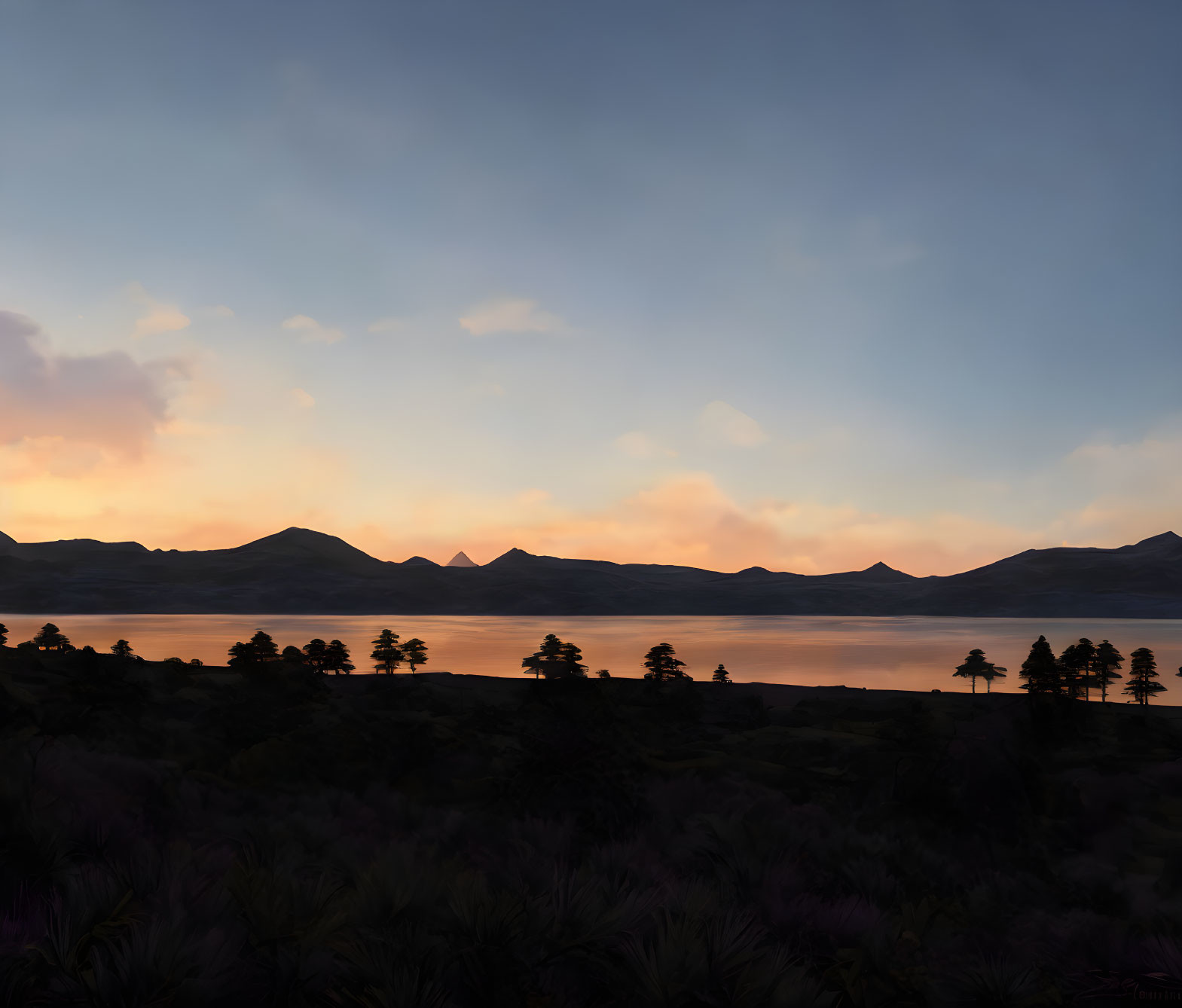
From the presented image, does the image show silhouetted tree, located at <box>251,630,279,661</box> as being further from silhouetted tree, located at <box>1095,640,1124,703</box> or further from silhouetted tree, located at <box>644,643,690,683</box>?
silhouetted tree, located at <box>1095,640,1124,703</box>

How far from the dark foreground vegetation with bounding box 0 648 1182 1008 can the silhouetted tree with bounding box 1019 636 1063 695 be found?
1590mm

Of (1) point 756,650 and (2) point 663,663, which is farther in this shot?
(1) point 756,650

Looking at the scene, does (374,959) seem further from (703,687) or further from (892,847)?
(703,687)

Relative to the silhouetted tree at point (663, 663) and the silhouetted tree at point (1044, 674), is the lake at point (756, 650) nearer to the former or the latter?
the silhouetted tree at point (663, 663)

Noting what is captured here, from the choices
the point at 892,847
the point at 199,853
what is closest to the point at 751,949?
the point at 199,853

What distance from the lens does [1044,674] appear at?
1891 centimetres

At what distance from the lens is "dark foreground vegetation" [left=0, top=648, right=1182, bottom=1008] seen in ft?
12.3

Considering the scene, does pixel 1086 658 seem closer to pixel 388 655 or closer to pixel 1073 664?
pixel 1073 664

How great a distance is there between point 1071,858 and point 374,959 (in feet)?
32.8

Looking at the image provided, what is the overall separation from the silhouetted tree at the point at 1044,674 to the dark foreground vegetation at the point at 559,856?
1590 mm

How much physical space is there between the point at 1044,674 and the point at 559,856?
57.9 feet

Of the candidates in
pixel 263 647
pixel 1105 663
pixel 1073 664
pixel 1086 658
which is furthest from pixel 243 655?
pixel 1105 663

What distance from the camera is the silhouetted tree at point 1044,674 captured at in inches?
722

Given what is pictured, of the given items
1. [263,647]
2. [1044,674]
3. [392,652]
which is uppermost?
[1044,674]
